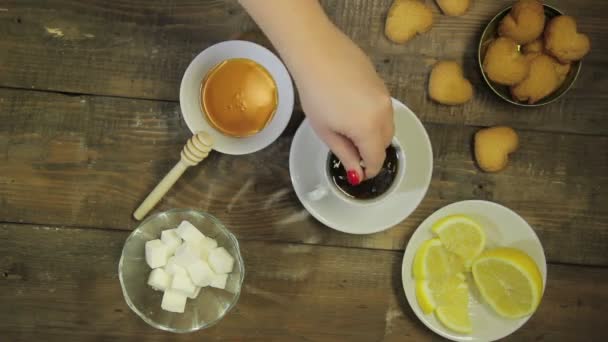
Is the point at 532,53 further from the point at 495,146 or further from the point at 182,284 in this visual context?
the point at 182,284

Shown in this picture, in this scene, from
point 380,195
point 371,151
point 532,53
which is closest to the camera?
point 371,151

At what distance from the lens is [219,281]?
1119 mm

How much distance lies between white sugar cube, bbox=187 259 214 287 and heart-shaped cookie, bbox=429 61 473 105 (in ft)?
1.83

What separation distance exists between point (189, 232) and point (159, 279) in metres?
0.10

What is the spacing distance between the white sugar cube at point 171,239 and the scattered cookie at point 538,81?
2.37 ft

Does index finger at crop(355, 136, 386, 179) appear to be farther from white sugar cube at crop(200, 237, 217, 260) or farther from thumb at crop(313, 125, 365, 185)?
white sugar cube at crop(200, 237, 217, 260)

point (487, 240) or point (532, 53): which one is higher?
point (532, 53)

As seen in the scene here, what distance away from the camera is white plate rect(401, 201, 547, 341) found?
1160 millimetres

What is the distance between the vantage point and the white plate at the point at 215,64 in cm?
113

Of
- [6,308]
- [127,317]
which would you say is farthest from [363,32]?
[6,308]

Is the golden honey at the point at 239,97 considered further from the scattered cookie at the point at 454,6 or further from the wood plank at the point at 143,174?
the scattered cookie at the point at 454,6

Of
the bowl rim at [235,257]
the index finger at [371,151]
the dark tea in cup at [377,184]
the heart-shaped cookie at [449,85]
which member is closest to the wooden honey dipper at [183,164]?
the bowl rim at [235,257]

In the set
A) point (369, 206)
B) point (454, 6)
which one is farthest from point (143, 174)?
point (454, 6)

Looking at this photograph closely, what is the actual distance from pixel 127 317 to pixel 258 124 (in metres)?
0.47
